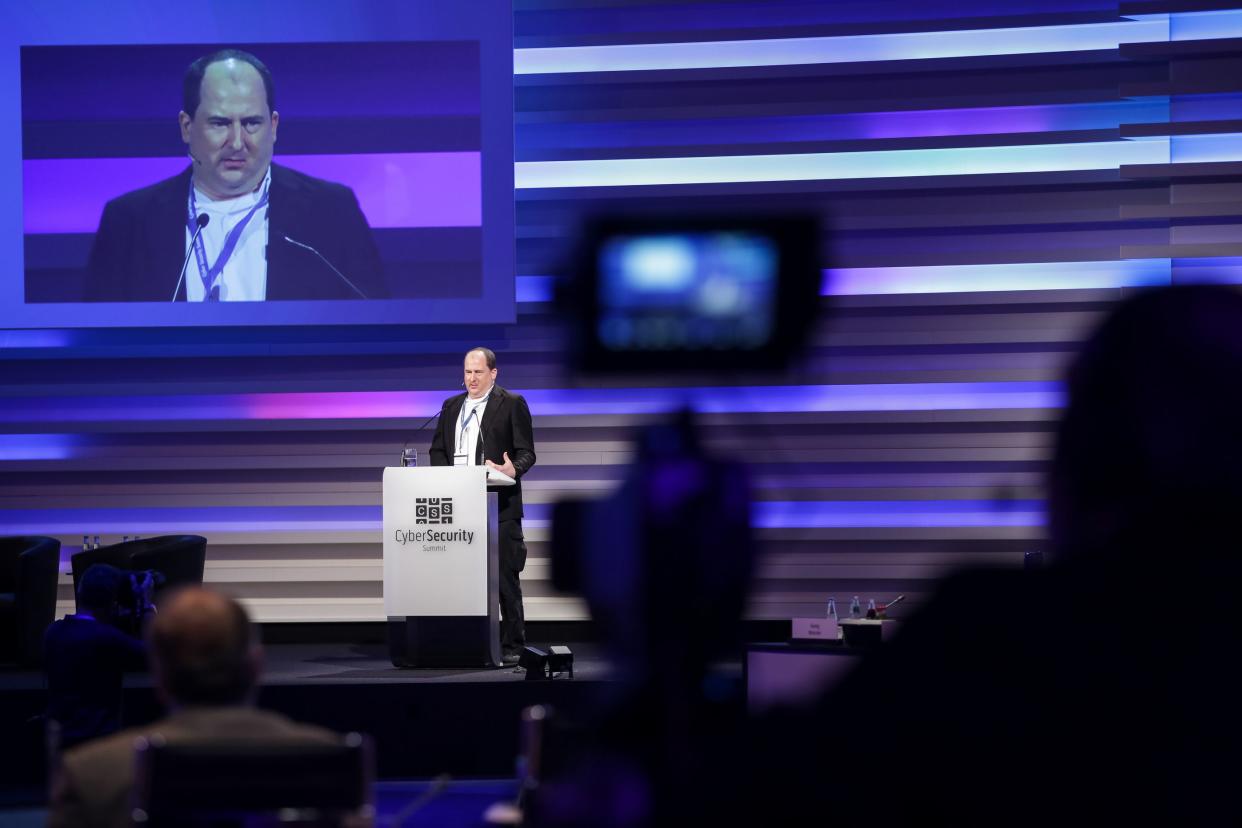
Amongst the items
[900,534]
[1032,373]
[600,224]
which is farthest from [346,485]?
[600,224]

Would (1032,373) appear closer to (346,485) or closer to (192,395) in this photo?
(346,485)

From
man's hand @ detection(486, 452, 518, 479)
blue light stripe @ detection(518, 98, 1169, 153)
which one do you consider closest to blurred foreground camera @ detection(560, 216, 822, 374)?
man's hand @ detection(486, 452, 518, 479)

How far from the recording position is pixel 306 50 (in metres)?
7.27

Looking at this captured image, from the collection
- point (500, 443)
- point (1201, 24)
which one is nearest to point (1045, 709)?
point (500, 443)

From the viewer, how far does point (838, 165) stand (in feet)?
24.4

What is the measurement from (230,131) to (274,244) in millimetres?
696

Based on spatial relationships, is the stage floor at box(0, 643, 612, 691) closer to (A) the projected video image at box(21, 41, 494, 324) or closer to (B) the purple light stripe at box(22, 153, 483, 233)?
(A) the projected video image at box(21, 41, 494, 324)

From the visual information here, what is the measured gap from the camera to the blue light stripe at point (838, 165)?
7.35 meters

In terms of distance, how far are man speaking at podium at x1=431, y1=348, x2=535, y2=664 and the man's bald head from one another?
4.15m

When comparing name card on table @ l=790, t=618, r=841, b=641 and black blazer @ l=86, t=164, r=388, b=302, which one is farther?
black blazer @ l=86, t=164, r=388, b=302

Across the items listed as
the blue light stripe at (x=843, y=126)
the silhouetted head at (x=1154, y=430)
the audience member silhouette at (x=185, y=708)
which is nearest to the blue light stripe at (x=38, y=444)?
the blue light stripe at (x=843, y=126)

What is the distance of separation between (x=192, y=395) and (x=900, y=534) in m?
4.17

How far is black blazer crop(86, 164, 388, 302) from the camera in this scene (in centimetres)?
720

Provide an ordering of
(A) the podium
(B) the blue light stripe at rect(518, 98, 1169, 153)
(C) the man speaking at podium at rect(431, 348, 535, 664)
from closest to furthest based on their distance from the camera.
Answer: (A) the podium < (C) the man speaking at podium at rect(431, 348, 535, 664) < (B) the blue light stripe at rect(518, 98, 1169, 153)
